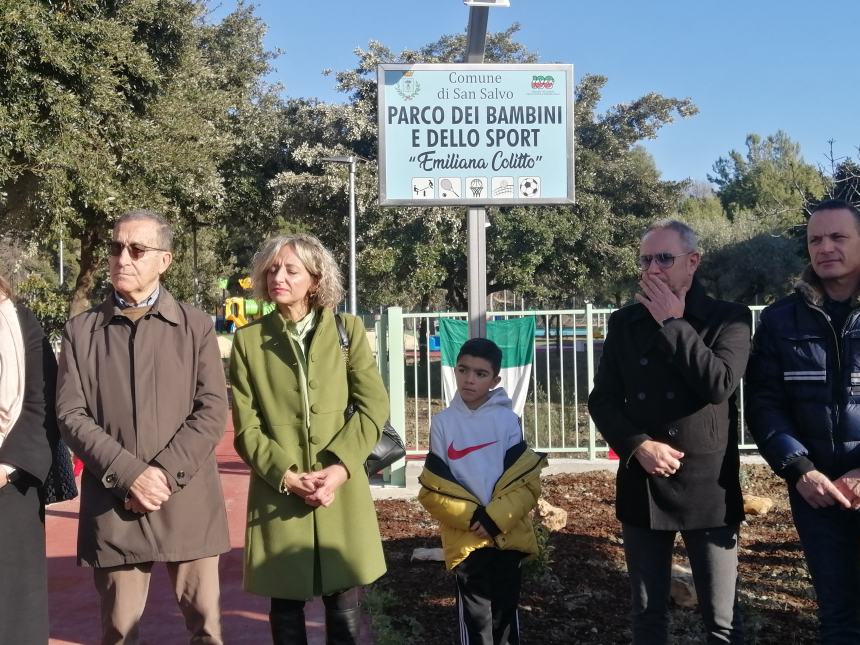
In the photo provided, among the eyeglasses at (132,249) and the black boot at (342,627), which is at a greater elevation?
the eyeglasses at (132,249)

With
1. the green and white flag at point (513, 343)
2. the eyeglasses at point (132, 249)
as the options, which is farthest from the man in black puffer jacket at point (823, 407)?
the green and white flag at point (513, 343)

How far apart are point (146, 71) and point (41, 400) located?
1084 cm

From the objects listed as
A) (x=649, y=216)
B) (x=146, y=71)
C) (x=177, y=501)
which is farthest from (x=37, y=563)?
(x=649, y=216)

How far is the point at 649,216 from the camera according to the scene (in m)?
22.9

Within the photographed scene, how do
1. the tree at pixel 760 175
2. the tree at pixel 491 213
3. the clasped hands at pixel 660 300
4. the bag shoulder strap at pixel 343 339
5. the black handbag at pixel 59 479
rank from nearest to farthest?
the black handbag at pixel 59 479
the clasped hands at pixel 660 300
the bag shoulder strap at pixel 343 339
the tree at pixel 491 213
the tree at pixel 760 175

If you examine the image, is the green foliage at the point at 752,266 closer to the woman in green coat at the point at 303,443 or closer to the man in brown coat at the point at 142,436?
the woman in green coat at the point at 303,443

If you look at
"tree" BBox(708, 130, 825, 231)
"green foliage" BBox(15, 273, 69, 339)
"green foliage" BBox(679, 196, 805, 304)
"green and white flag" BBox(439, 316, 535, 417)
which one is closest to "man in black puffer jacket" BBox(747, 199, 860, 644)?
"green and white flag" BBox(439, 316, 535, 417)

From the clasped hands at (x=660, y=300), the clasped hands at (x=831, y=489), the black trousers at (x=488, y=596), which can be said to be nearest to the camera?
the clasped hands at (x=831, y=489)

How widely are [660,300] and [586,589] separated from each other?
7.60ft

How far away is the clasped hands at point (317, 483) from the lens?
10.1 ft

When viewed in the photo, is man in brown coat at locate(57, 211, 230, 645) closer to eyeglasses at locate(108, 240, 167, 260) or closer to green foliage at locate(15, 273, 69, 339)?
eyeglasses at locate(108, 240, 167, 260)

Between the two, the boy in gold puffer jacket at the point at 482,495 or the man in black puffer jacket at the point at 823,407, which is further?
the boy in gold puffer jacket at the point at 482,495

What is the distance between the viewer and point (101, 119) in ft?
39.7

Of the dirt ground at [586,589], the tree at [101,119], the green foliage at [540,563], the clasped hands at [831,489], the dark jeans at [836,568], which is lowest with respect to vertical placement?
the dirt ground at [586,589]
